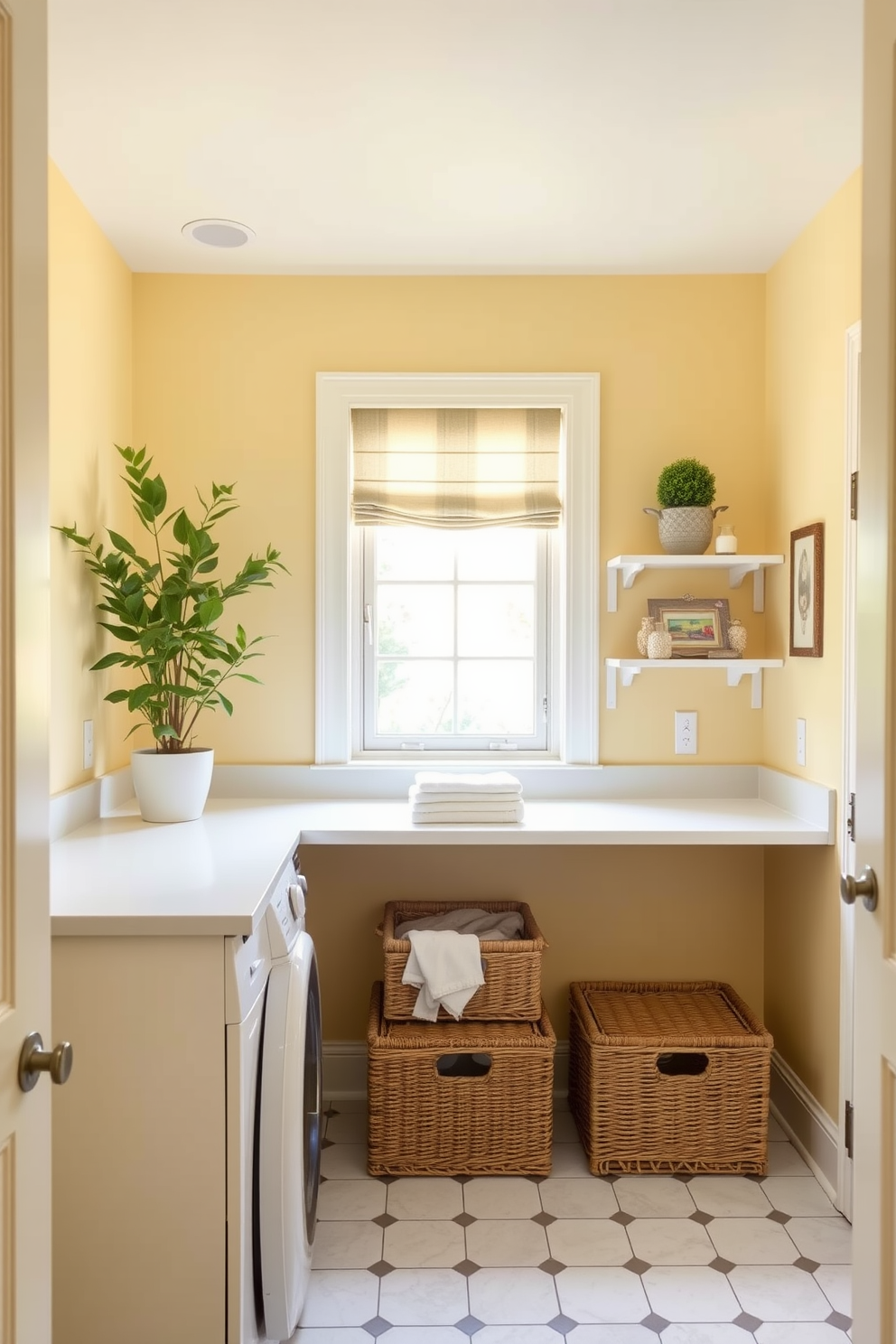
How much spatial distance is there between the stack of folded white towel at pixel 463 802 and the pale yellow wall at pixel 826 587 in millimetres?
830

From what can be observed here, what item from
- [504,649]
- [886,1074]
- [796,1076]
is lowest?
[796,1076]

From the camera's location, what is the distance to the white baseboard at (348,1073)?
9.92 feet

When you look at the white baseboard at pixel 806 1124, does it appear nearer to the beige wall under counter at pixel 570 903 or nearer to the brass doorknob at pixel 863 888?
the beige wall under counter at pixel 570 903

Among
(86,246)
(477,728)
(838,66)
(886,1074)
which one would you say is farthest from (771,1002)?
(86,246)

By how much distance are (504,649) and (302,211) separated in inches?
54.6

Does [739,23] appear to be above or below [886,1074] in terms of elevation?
above

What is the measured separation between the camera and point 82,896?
176 cm

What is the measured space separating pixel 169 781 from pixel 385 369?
1409mm

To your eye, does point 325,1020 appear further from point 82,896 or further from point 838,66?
point 838,66

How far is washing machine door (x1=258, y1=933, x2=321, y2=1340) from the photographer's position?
1.79 metres

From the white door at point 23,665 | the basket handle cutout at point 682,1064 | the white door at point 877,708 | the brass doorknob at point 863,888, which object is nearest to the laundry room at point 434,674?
the basket handle cutout at point 682,1064

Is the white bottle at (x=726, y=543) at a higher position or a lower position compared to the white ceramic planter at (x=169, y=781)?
higher

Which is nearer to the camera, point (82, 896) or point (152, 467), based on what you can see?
point (82, 896)

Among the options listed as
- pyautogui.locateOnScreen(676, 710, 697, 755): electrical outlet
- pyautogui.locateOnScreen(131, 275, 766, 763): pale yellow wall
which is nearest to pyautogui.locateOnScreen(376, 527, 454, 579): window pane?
pyautogui.locateOnScreen(131, 275, 766, 763): pale yellow wall
